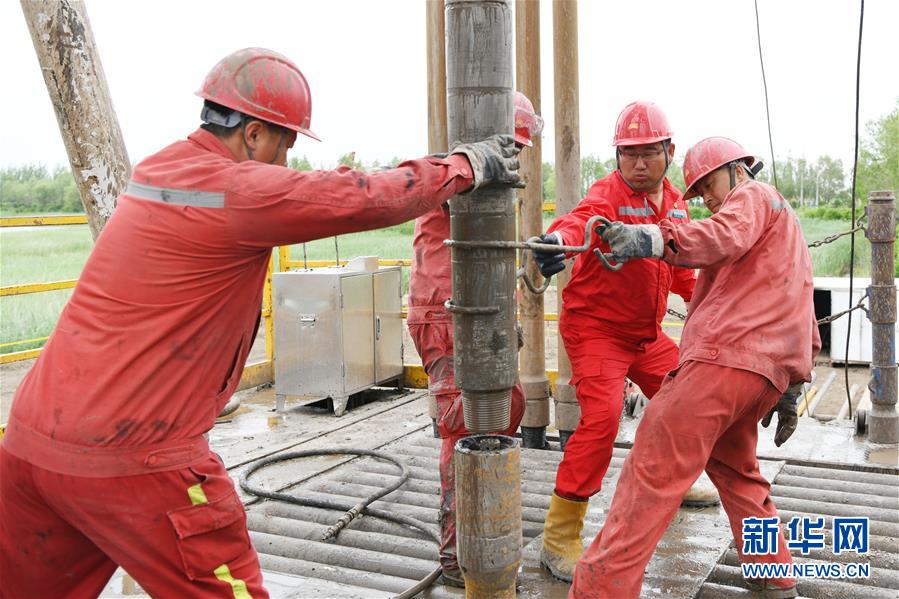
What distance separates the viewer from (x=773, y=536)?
3.59 meters

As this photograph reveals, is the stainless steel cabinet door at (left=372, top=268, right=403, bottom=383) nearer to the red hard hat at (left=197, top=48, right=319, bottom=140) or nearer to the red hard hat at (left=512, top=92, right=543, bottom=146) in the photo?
the red hard hat at (left=512, top=92, right=543, bottom=146)

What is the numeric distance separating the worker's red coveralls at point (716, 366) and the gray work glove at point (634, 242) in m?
0.06

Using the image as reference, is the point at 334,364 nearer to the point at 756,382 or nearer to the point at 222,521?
the point at 756,382

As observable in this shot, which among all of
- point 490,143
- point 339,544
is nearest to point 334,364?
point 339,544

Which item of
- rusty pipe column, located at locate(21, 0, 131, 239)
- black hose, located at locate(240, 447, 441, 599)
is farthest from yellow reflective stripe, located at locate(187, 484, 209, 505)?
black hose, located at locate(240, 447, 441, 599)

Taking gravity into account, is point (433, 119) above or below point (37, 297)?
above

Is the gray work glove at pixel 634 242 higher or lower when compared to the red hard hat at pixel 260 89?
lower

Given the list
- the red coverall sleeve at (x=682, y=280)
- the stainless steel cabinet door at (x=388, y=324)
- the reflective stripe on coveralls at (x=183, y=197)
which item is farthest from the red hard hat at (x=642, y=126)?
the stainless steel cabinet door at (x=388, y=324)

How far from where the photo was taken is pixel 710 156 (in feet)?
11.6

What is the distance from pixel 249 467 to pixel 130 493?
327 centimetres

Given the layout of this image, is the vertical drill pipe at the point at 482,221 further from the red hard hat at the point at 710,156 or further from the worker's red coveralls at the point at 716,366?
the red hard hat at the point at 710,156

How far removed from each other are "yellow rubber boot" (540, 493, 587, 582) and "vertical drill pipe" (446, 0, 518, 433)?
4.09 feet

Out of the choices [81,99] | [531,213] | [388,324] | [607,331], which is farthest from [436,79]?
[81,99]

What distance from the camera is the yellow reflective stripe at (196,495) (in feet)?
7.52
